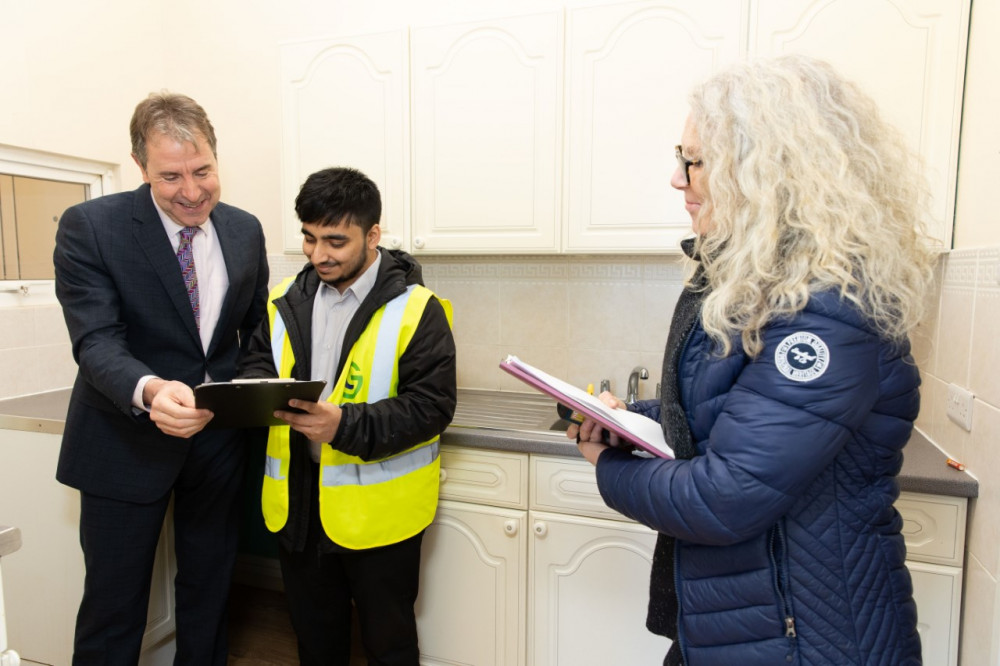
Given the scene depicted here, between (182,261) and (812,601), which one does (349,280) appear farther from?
(812,601)

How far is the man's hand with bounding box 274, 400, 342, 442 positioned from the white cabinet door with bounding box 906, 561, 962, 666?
4.30 feet

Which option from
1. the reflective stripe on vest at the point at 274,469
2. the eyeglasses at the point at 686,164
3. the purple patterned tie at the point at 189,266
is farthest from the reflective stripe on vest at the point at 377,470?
the eyeglasses at the point at 686,164

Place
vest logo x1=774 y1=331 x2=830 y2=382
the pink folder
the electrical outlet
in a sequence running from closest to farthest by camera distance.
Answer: vest logo x1=774 y1=331 x2=830 y2=382 < the pink folder < the electrical outlet

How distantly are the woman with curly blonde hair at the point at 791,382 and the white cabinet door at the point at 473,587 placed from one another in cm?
86

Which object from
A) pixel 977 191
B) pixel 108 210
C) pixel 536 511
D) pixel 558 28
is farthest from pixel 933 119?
pixel 108 210

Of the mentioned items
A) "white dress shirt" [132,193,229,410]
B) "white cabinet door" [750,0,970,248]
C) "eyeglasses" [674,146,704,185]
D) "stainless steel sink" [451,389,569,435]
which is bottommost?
"stainless steel sink" [451,389,569,435]

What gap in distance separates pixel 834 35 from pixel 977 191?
1.69 ft

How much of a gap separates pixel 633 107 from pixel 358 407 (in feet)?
3.60

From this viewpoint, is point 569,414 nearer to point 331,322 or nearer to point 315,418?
point 315,418

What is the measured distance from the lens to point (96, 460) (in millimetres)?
1523

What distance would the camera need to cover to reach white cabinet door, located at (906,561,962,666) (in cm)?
142

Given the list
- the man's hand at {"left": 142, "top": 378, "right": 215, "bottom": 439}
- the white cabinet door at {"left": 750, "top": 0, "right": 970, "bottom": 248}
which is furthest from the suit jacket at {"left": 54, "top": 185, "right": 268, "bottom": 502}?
the white cabinet door at {"left": 750, "top": 0, "right": 970, "bottom": 248}

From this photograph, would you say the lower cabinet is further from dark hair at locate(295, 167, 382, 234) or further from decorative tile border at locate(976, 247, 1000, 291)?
decorative tile border at locate(976, 247, 1000, 291)

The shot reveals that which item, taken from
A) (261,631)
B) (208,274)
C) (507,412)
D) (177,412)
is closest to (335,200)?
(208,274)
